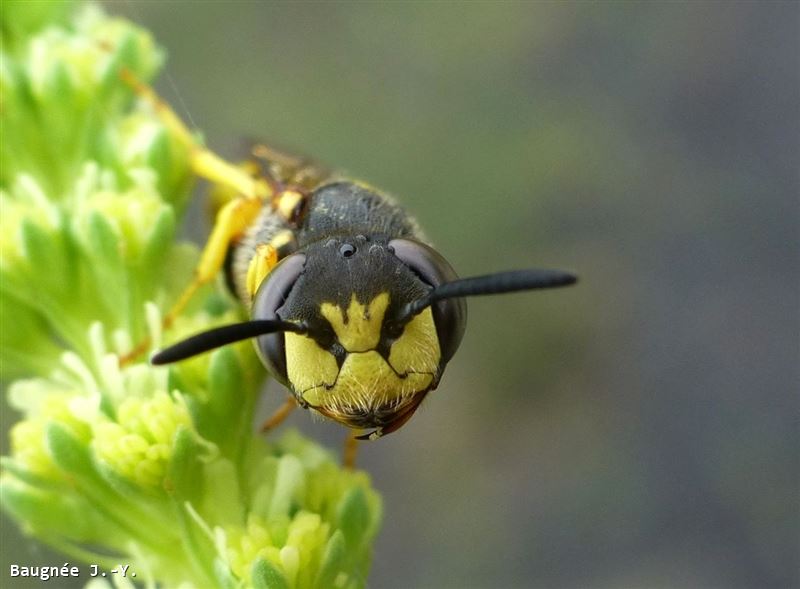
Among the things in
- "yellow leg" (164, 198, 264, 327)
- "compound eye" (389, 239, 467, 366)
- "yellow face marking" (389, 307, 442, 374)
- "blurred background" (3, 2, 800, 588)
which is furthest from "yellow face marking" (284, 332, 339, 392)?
"blurred background" (3, 2, 800, 588)

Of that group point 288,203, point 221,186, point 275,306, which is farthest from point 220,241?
point 275,306

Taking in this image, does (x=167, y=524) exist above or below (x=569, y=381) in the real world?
below

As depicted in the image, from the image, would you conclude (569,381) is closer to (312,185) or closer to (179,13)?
(179,13)

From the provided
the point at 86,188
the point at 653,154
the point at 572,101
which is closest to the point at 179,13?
the point at 572,101

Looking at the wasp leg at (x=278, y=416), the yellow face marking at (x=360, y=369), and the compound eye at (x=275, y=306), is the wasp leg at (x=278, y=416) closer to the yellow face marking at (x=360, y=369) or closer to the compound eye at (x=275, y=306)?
the compound eye at (x=275, y=306)

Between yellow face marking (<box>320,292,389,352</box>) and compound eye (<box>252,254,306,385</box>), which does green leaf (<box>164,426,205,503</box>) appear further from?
yellow face marking (<box>320,292,389,352</box>)

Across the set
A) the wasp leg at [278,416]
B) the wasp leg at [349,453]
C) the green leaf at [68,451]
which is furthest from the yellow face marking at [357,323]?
the wasp leg at [349,453]

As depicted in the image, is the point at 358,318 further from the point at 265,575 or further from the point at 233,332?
the point at 265,575
